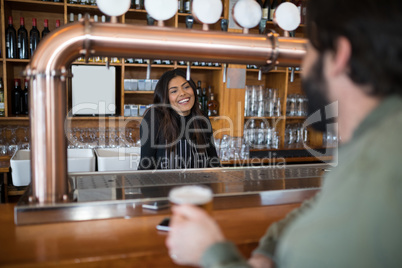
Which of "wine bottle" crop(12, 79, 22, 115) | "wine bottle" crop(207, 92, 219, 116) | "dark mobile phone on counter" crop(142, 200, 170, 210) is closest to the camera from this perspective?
"dark mobile phone on counter" crop(142, 200, 170, 210)

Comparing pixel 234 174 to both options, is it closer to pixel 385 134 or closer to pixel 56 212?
pixel 56 212

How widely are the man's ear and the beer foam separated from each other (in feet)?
1.34

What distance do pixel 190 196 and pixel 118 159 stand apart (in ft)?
6.40

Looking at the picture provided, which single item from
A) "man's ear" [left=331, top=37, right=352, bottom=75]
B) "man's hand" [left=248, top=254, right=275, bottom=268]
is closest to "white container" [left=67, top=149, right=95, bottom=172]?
"man's hand" [left=248, top=254, right=275, bottom=268]

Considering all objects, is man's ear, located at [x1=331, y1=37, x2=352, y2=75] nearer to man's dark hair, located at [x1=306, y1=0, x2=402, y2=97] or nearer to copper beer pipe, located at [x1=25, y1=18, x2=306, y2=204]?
man's dark hair, located at [x1=306, y1=0, x2=402, y2=97]

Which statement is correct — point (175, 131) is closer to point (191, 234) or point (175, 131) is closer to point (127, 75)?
point (127, 75)

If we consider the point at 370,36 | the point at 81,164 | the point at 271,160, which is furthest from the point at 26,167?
the point at 370,36

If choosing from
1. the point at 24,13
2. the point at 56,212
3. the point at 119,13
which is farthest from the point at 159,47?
the point at 24,13

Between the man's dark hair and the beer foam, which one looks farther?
the beer foam

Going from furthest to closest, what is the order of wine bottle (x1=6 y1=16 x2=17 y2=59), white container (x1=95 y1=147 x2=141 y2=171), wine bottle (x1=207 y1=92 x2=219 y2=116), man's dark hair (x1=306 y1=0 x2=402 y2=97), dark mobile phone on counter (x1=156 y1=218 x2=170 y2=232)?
wine bottle (x1=207 y1=92 x2=219 y2=116) → wine bottle (x1=6 y1=16 x2=17 y2=59) → white container (x1=95 y1=147 x2=141 y2=171) → dark mobile phone on counter (x1=156 y1=218 x2=170 y2=232) → man's dark hair (x1=306 y1=0 x2=402 y2=97)

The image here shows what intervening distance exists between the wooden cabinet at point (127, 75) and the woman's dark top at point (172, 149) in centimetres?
114

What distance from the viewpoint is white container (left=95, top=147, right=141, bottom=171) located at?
271 cm

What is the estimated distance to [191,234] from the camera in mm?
766

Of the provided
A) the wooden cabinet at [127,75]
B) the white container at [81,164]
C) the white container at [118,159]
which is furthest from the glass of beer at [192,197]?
the wooden cabinet at [127,75]
